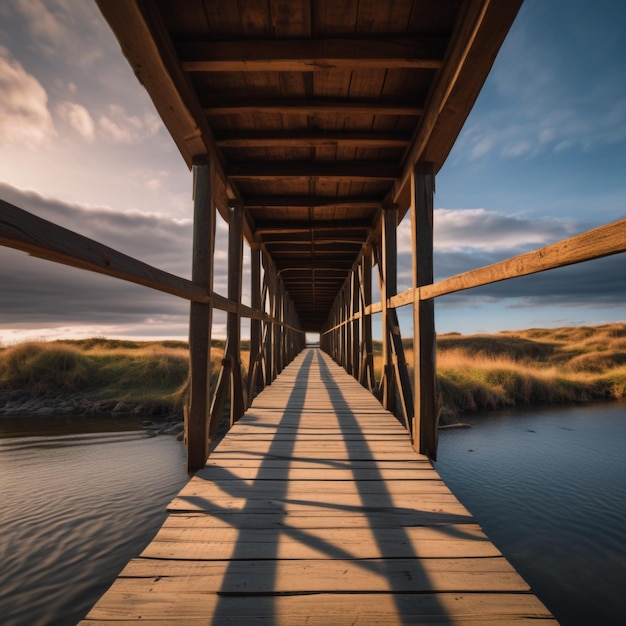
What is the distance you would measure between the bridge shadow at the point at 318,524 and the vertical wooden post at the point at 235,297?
61.8 inches

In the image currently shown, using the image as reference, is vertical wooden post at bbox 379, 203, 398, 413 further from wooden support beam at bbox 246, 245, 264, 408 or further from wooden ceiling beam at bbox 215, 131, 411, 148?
wooden support beam at bbox 246, 245, 264, 408

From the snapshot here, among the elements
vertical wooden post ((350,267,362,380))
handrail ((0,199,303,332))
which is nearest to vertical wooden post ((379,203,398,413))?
handrail ((0,199,303,332))

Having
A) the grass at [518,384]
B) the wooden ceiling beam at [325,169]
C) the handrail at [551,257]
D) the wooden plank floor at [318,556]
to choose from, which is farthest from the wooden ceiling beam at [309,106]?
the grass at [518,384]

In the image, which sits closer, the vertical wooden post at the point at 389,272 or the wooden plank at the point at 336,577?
the wooden plank at the point at 336,577

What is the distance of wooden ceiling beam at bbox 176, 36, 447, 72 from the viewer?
104 inches

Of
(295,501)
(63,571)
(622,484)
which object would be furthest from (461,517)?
(622,484)

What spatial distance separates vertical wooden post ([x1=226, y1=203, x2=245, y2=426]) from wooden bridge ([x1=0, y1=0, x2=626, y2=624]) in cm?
3

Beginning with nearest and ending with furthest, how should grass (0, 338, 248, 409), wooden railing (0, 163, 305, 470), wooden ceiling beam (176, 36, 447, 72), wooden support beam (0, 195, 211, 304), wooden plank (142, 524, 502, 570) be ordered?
1. wooden support beam (0, 195, 211, 304)
2. wooden railing (0, 163, 305, 470)
3. wooden plank (142, 524, 502, 570)
4. wooden ceiling beam (176, 36, 447, 72)
5. grass (0, 338, 248, 409)

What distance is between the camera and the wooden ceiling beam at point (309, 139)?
12.5 feet

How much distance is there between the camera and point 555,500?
520 cm

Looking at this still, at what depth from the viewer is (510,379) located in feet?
42.9

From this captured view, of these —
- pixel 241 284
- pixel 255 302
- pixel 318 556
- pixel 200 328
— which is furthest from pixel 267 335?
pixel 318 556

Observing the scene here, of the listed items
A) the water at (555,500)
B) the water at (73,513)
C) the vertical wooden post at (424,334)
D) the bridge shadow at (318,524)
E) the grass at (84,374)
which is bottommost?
the water at (73,513)

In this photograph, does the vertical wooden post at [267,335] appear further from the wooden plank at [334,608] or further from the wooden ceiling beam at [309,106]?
the wooden plank at [334,608]
